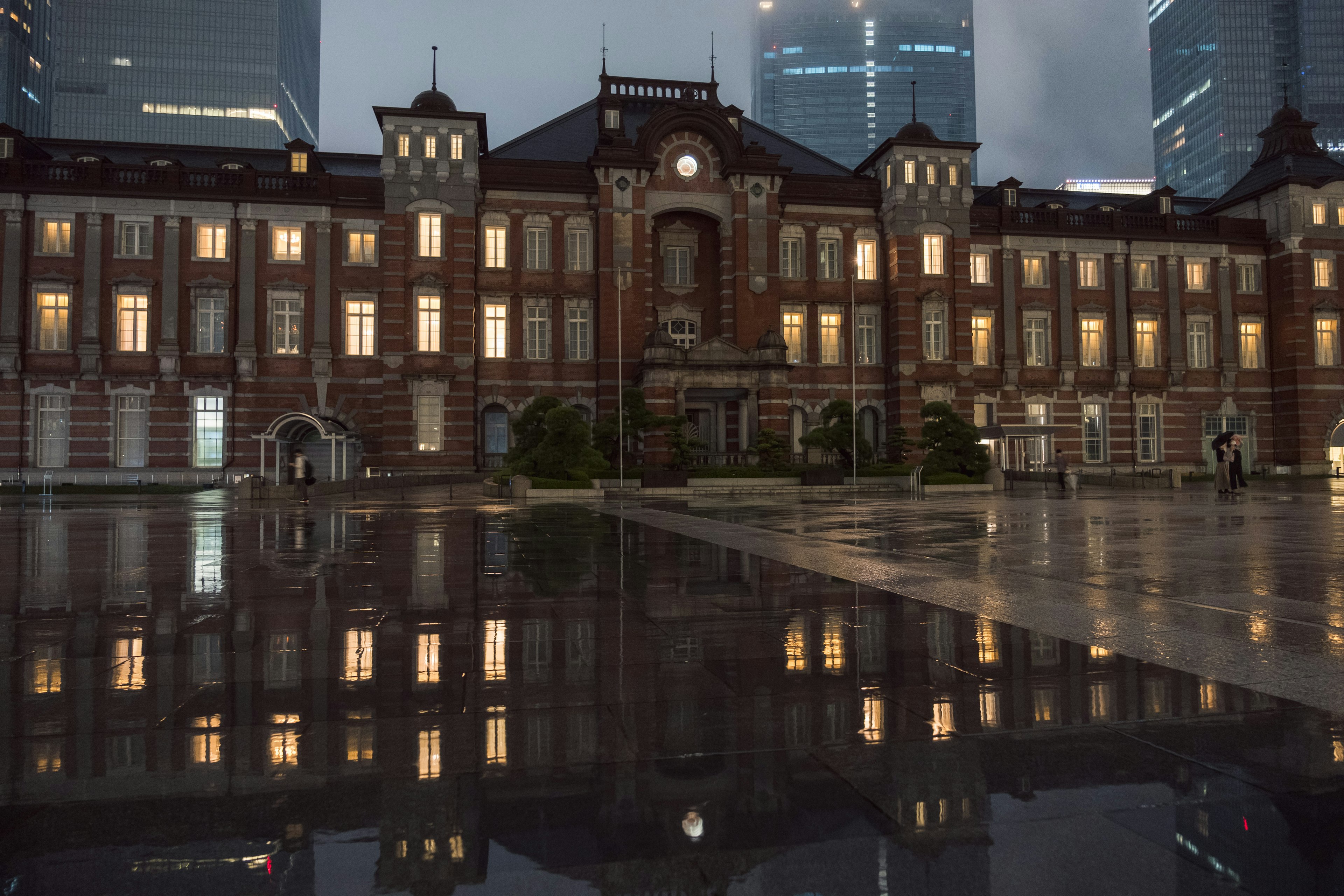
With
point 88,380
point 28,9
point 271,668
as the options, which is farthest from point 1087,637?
point 28,9

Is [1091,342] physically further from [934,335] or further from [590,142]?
[590,142]

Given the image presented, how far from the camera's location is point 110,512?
70.4 ft

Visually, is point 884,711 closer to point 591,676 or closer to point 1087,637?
point 591,676

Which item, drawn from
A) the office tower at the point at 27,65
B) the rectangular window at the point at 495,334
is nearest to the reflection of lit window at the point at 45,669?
the rectangular window at the point at 495,334

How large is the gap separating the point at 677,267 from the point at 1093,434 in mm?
26523

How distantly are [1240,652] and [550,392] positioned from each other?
38241 mm

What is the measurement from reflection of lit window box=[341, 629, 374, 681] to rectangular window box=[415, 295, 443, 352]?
1429 inches

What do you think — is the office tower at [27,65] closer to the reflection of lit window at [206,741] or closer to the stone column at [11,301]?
the stone column at [11,301]

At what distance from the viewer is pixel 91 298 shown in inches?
1518

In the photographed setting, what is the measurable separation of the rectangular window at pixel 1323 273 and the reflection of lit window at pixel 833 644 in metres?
55.7

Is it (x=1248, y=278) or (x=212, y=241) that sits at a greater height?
(x=212, y=241)

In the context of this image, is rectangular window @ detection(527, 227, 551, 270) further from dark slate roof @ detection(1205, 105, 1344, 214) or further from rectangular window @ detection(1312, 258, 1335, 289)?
rectangular window @ detection(1312, 258, 1335, 289)

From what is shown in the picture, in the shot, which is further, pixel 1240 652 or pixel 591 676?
pixel 1240 652

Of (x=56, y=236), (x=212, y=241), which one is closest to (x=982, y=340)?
(x=212, y=241)
